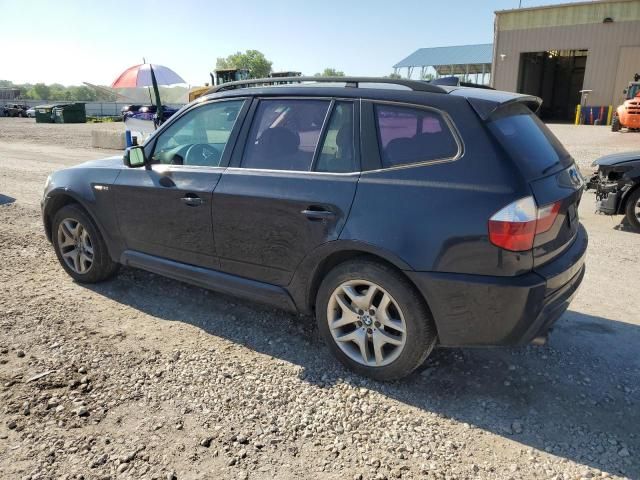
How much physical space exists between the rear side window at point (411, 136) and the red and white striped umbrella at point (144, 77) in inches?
556

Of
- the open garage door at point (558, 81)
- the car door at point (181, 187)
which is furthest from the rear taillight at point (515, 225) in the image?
the open garage door at point (558, 81)

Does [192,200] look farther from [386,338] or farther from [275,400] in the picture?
[386,338]

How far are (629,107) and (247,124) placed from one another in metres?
21.0

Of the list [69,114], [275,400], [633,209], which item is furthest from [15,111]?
[275,400]

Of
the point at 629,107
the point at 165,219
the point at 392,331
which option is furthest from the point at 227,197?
the point at 629,107

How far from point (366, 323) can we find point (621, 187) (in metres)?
5.06

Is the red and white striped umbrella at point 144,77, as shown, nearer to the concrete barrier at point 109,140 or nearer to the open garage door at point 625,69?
the concrete barrier at point 109,140

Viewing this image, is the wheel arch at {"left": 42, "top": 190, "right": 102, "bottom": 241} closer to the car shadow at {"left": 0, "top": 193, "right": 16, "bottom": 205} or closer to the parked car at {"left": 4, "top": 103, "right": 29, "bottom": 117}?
the car shadow at {"left": 0, "top": 193, "right": 16, "bottom": 205}

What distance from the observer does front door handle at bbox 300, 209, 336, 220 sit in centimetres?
306

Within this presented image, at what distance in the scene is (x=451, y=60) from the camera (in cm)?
4694

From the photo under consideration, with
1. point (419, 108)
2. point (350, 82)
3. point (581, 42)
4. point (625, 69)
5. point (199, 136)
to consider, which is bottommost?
point (199, 136)

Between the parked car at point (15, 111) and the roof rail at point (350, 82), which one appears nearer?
the roof rail at point (350, 82)

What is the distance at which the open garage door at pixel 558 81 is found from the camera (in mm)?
34156

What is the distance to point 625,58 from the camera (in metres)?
27.3
